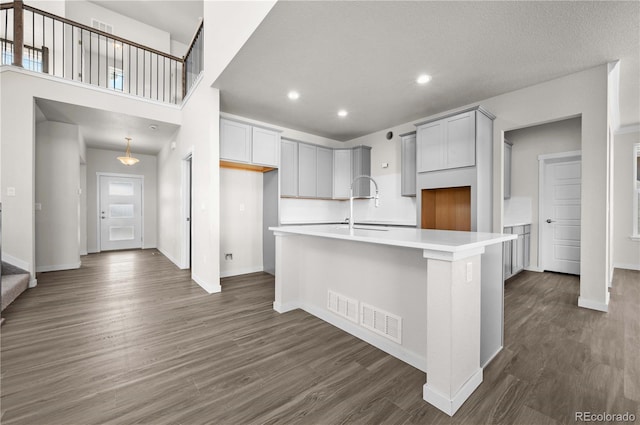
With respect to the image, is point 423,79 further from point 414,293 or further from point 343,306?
point 343,306

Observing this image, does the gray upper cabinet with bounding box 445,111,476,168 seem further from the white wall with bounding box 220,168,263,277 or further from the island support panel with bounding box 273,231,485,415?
the white wall with bounding box 220,168,263,277

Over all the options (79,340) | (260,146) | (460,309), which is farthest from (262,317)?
(260,146)

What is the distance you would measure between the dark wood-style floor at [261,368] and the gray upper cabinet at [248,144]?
217cm

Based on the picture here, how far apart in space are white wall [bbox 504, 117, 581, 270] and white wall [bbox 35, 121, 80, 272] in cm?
812

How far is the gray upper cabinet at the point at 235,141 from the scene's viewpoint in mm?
4016

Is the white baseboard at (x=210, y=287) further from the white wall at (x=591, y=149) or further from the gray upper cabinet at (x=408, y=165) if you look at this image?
the white wall at (x=591, y=149)

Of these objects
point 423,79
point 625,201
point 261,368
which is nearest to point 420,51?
point 423,79

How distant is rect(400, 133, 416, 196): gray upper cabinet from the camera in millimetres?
4598

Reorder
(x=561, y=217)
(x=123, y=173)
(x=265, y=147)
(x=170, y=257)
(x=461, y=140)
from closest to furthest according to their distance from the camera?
(x=461, y=140) → (x=265, y=147) → (x=561, y=217) → (x=170, y=257) → (x=123, y=173)

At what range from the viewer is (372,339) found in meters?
2.25

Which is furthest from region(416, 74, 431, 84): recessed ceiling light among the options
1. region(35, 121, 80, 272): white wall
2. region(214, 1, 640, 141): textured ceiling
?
region(35, 121, 80, 272): white wall

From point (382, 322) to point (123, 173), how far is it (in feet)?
26.5

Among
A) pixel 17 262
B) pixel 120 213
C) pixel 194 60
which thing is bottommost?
pixel 17 262

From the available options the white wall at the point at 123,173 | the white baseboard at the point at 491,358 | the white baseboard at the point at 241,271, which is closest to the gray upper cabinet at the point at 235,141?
the white baseboard at the point at 241,271
